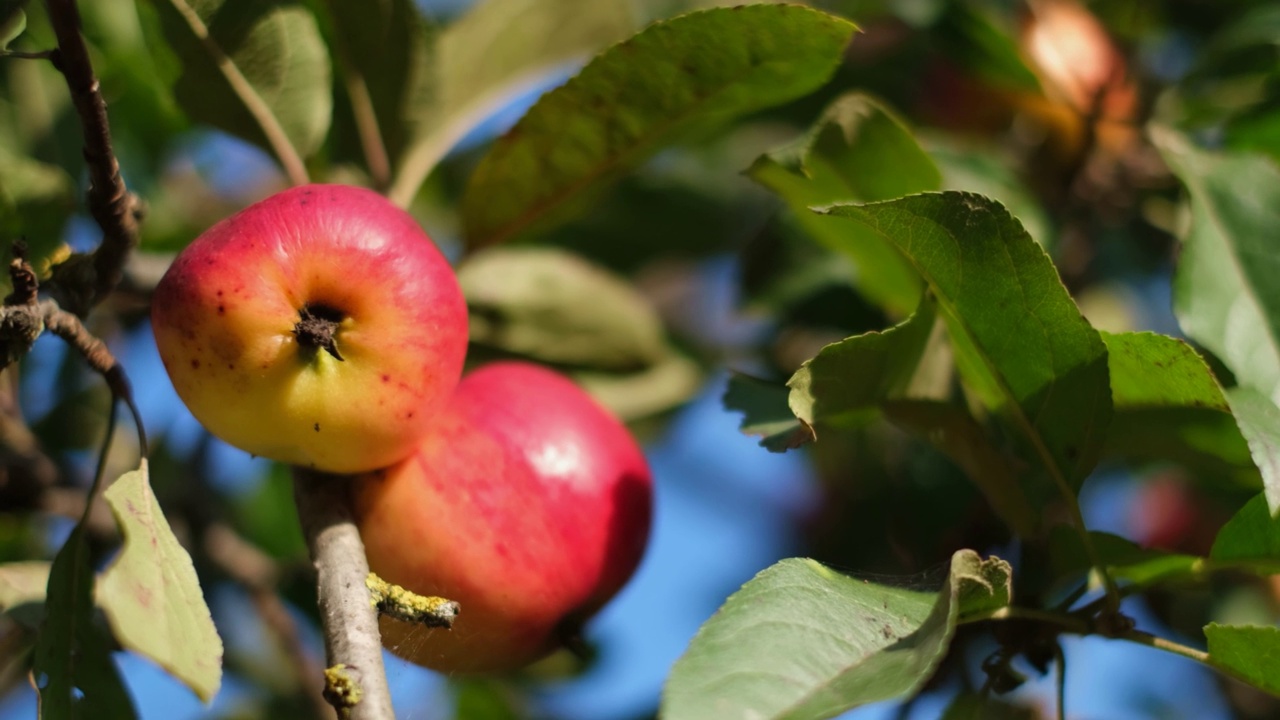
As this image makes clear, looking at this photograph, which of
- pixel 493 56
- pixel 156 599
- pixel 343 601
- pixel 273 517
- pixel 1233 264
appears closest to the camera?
pixel 156 599

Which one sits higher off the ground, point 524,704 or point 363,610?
point 524,704

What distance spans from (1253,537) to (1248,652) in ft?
0.35

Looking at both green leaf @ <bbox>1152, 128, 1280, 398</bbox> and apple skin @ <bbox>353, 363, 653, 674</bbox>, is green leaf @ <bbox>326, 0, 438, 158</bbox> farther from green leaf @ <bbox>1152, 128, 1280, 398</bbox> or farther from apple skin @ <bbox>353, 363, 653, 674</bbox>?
green leaf @ <bbox>1152, 128, 1280, 398</bbox>

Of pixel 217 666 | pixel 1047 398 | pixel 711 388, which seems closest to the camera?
pixel 217 666

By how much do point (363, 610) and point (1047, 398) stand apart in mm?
603

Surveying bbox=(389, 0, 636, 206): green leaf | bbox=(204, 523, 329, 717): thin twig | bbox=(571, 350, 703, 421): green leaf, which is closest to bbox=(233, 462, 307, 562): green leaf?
bbox=(204, 523, 329, 717): thin twig

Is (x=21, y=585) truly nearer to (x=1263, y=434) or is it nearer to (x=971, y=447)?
(x=971, y=447)

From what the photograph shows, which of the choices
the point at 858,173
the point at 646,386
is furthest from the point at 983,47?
the point at 646,386

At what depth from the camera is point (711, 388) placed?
187 centimetres

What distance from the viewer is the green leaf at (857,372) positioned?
2.98ft

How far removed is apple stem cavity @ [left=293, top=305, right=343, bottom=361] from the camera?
0.85 m

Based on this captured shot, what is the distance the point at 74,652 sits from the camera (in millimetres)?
921

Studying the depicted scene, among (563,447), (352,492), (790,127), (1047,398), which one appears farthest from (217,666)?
(790,127)

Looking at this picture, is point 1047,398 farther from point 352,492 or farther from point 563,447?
point 352,492
